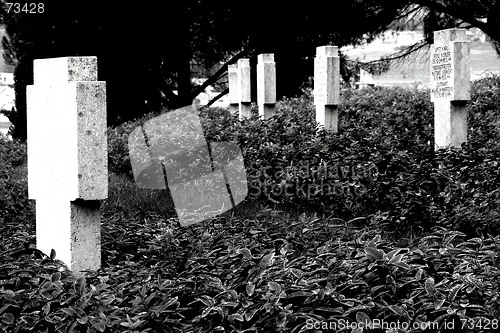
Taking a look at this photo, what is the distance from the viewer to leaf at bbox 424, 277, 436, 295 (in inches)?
131

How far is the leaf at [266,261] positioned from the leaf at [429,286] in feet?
2.24

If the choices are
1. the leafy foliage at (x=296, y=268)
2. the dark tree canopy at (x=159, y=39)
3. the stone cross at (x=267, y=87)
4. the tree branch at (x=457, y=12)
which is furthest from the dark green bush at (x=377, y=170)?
the dark tree canopy at (x=159, y=39)

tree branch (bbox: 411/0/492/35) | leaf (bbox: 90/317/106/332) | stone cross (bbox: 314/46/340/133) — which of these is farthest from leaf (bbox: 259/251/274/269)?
tree branch (bbox: 411/0/492/35)

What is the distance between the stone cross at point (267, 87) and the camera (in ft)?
44.1

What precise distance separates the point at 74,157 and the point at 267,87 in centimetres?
920

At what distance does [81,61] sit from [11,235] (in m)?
1.17

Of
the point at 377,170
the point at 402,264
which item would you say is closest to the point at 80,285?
the point at 402,264

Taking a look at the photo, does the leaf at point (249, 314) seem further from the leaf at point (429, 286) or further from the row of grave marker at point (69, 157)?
the row of grave marker at point (69, 157)

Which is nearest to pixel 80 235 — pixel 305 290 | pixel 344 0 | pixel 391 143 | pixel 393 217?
pixel 305 290

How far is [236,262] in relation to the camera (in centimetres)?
402

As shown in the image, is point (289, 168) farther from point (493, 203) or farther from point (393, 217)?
point (493, 203)

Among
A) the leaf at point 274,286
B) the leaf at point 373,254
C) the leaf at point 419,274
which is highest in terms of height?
the leaf at point 373,254

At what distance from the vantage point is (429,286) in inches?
132

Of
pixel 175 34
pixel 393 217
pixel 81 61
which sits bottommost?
pixel 393 217
